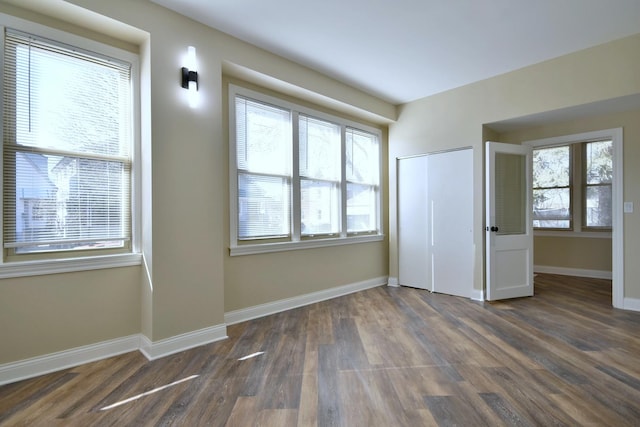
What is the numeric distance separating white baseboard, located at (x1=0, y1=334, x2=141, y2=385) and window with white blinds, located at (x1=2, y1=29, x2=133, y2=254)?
78 centimetres

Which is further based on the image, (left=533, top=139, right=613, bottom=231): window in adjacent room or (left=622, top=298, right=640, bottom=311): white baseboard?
(left=533, top=139, right=613, bottom=231): window in adjacent room

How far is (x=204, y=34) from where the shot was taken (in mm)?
2859

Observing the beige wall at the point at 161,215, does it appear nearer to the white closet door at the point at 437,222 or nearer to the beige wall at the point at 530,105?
the beige wall at the point at 530,105

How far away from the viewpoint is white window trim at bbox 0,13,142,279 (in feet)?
7.16

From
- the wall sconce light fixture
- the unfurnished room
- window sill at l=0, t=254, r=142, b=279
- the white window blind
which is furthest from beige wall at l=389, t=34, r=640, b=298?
window sill at l=0, t=254, r=142, b=279

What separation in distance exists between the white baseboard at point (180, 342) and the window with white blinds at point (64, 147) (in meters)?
0.90

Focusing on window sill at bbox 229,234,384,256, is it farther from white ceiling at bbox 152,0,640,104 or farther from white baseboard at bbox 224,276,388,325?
white ceiling at bbox 152,0,640,104

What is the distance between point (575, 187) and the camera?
5754 mm

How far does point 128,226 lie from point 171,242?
1.40 feet

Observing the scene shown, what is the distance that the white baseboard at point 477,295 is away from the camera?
409 centimetres

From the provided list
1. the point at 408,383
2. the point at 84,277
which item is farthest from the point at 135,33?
the point at 408,383

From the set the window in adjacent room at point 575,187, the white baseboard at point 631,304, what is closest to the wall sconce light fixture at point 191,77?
the white baseboard at point 631,304

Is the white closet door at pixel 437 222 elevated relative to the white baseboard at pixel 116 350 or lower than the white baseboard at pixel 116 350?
elevated

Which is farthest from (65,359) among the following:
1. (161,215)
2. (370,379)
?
(370,379)
